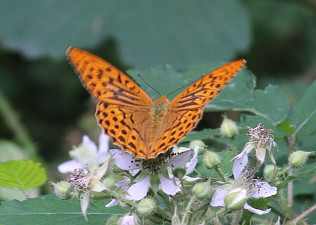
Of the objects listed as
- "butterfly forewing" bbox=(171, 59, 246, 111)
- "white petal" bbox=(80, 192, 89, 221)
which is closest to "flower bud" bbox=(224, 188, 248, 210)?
"butterfly forewing" bbox=(171, 59, 246, 111)

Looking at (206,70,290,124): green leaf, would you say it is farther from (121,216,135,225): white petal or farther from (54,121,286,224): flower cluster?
(121,216,135,225): white petal

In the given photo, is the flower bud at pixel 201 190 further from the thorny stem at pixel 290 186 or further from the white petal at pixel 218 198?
the thorny stem at pixel 290 186

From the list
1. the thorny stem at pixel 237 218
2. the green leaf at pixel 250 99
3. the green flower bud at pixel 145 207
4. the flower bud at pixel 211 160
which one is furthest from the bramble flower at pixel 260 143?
the green leaf at pixel 250 99

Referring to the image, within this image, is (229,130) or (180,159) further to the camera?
(229,130)

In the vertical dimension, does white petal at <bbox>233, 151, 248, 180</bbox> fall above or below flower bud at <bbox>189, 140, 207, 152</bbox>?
below

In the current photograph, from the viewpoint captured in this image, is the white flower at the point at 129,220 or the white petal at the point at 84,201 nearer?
the white flower at the point at 129,220

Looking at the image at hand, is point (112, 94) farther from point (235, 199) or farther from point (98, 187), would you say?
point (235, 199)

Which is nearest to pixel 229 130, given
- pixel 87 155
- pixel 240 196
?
pixel 240 196
